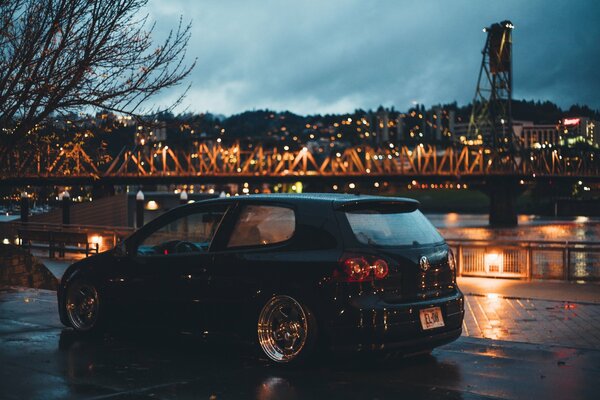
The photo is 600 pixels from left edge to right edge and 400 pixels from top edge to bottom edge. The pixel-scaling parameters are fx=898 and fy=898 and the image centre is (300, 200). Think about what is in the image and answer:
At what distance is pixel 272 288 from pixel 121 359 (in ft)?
5.47

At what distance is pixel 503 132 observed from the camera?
130250mm

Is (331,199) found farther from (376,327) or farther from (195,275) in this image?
(195,275)

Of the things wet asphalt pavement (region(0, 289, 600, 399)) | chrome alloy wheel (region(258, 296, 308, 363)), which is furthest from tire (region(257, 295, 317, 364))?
wet asphalt pavement (region(0, 289, 600, 399))

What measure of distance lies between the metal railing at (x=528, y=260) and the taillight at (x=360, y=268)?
12987 mm

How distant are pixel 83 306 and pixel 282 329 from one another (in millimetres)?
2850

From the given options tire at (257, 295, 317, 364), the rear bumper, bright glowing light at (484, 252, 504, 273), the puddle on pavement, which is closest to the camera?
the rear bumper

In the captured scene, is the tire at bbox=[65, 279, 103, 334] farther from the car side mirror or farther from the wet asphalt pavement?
the car side mirror

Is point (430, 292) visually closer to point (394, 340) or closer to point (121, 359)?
point (394, 340)

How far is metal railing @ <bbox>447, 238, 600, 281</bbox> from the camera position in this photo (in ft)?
65.8

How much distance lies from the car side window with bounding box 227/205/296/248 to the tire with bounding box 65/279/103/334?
196 cm

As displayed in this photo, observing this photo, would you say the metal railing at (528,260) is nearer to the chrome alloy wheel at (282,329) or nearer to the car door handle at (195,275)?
the car door handle at (195,275)

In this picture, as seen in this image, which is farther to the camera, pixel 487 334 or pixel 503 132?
pixel 503 132

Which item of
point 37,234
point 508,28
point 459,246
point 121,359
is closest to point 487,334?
point 121,359

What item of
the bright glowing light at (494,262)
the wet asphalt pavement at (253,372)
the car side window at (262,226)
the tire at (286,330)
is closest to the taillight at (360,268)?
the tire at (286,330)
